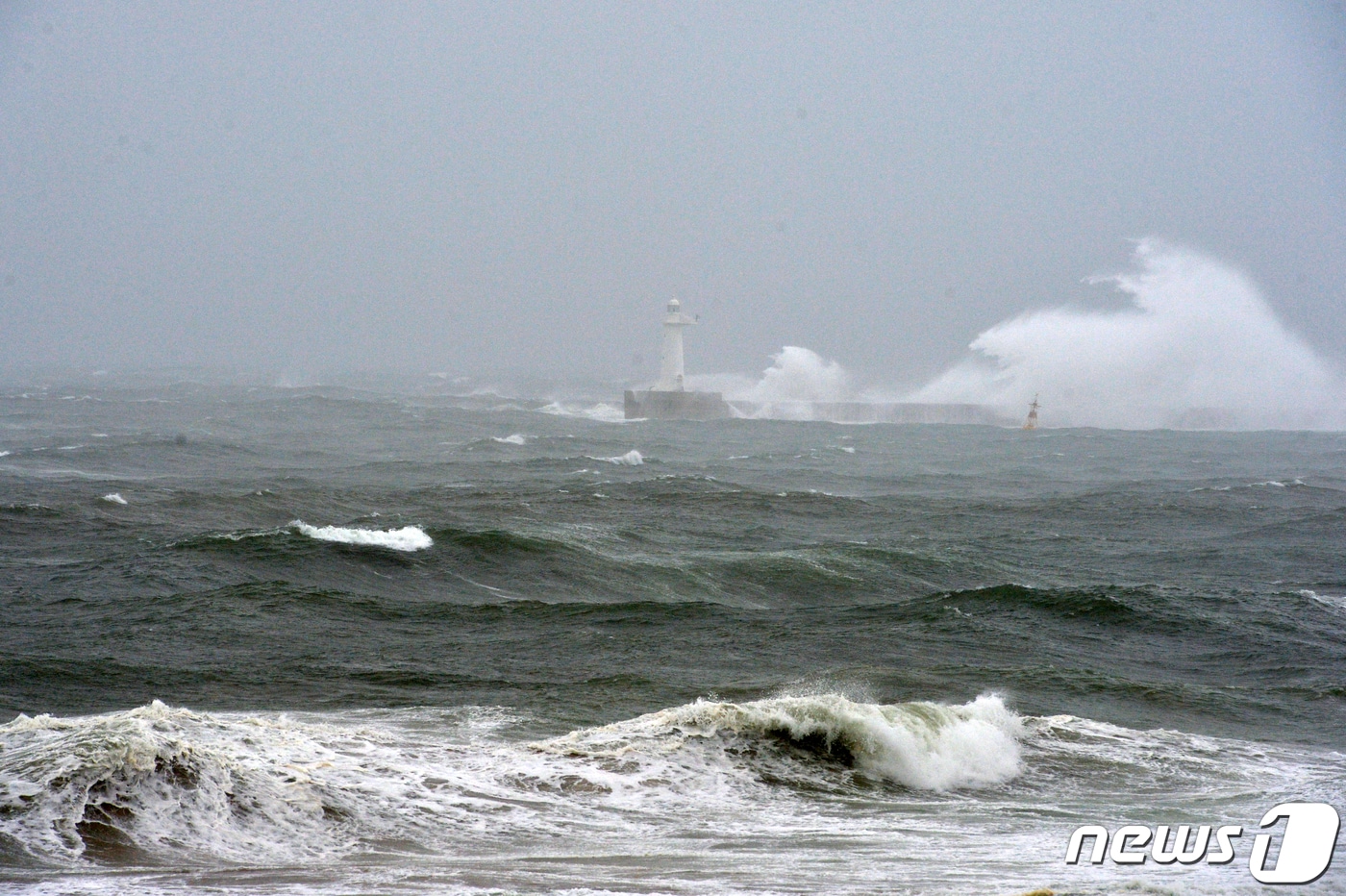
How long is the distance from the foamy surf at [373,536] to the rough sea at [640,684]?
0.39 ft

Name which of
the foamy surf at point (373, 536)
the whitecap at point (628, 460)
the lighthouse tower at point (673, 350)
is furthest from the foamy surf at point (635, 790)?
the lighthouse tower at point (673, 350)

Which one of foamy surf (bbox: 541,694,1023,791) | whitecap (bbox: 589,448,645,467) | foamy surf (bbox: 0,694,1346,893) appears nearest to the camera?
foamy surf (bbox: 0,694,1346,893)

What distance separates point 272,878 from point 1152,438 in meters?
50.9

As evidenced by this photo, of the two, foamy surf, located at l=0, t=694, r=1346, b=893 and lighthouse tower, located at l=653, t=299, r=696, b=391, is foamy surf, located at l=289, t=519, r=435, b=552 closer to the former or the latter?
foamy surf, located at l=0, t=694, r=1346, b=893

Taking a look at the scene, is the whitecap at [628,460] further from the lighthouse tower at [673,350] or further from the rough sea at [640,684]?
the lighthouse tower at [673,350]

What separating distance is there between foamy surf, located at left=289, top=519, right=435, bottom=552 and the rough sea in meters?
0.12

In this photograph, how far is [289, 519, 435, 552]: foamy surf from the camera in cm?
1647

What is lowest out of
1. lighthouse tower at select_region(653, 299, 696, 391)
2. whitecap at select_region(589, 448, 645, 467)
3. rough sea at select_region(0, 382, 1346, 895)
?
rough sea at select_region(0, 382, 1346, 895)

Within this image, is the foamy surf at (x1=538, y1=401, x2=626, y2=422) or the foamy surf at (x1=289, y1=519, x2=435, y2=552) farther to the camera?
the foamy surf at (x1=538, y1=401, x2=626, y2=422)

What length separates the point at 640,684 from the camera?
400 inches

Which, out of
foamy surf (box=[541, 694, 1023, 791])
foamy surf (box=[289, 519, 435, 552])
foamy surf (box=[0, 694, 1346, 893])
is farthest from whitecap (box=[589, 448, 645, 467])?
foamy surf (box=[541, 694, 1023, 791])

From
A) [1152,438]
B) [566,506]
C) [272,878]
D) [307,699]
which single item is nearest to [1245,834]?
[272,878]

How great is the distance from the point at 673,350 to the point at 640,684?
45061mm

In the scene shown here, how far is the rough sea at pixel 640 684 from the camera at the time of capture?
5.82 metres
